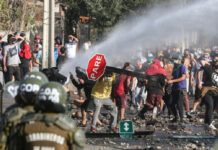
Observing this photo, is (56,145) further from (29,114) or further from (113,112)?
(113,112)

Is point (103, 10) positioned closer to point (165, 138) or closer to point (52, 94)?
point (165, 138)

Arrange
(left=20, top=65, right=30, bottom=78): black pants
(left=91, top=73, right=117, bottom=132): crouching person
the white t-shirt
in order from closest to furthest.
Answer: (left=91, top=73, right=117, bottom=132): crouching person
(left=20, top=65, right=30, bottom=78): black pants
the white t-shirt

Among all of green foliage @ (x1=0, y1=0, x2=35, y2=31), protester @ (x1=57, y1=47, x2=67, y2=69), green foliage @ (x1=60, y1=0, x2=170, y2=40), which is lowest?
protester @ (x1=57, y1=47, x2=67, y2=69)

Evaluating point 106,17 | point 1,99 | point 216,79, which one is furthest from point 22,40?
point 106,17

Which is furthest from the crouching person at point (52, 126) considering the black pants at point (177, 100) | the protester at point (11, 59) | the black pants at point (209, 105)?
the protester at point (11, 59)

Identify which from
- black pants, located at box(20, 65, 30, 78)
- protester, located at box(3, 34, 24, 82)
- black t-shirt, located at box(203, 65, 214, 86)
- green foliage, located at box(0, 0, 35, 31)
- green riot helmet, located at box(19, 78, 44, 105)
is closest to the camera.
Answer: green riot helmet, located at box(19, 78, 44, 105)

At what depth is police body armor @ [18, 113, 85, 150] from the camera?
3.86 m

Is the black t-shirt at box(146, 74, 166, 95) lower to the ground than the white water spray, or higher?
lower

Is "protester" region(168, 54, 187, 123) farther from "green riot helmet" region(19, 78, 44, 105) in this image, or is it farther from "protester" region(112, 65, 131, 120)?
"green riot helmet" region(19, 78, 44, 105)

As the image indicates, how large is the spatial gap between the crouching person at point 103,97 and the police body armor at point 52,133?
273 inches

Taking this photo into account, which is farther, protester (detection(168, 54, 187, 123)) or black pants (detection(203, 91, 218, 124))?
protester (detection(168, 54, 187, 123))

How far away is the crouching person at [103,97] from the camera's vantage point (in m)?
10.9

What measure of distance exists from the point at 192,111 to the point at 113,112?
3.70 m

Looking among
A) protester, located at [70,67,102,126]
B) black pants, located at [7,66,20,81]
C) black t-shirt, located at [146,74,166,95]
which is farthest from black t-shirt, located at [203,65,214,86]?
black pants, located at [7,66,20,81]
